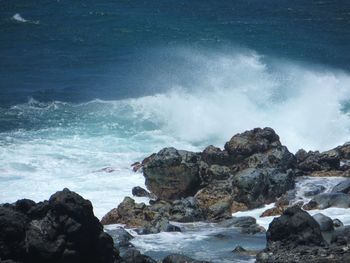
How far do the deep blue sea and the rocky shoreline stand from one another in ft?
8.54

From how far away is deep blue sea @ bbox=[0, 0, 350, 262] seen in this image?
1483 inches

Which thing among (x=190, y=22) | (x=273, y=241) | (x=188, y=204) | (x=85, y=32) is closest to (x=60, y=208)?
(x=273, y=241)

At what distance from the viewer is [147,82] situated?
53156mm

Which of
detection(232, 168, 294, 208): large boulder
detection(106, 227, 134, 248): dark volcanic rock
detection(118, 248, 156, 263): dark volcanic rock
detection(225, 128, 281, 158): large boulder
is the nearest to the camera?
detection(118, 248, 156, 263): dark volcanic rock

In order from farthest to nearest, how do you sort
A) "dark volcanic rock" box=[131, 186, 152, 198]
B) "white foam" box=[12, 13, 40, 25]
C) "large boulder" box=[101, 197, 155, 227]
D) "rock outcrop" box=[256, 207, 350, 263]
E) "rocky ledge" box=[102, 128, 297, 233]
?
"white foam" box=[12, 13, 40, 25] < "dark volcanic rock" box=[131, 186, 152, 198] < "rocky ledge" box=[102, 128, 297, 233] < "large boulder" box=[101, 197, 155, 227] < "rock outcrop" box=[256, 207, 350, 263]

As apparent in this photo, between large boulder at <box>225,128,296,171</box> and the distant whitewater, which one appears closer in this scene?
large boulder at <box>225,128,296,171</box>

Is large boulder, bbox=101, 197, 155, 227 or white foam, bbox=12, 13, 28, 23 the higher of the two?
white foam, bbox=12, 13, 28, 23

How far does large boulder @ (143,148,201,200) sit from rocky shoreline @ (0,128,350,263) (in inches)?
1.8

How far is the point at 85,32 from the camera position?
63.6m

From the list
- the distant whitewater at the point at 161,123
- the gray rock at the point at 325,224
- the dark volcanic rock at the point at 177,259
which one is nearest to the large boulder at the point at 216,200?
the distant whitewater at the point at 161,123

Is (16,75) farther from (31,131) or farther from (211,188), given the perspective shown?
(211,188)

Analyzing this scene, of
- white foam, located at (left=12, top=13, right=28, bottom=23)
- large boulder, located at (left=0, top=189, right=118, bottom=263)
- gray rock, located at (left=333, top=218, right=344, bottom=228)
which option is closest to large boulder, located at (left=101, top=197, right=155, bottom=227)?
gray rock, located at (left=333, top=218, right=344, bottom=228)

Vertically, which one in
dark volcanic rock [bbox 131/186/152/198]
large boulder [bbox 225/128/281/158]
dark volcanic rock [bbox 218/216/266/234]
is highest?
large boulder [bbox 225/128/281/158]

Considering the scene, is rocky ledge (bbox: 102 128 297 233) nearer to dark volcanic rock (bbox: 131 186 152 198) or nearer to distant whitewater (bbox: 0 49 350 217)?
dark volcanic rock (bbox: 131 186 152 198)
